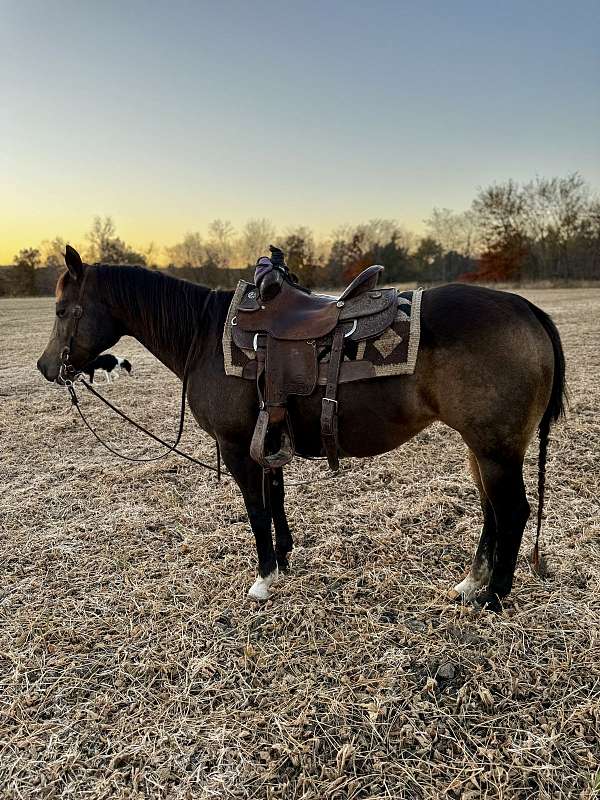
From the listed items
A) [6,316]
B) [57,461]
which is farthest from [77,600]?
[6,316]

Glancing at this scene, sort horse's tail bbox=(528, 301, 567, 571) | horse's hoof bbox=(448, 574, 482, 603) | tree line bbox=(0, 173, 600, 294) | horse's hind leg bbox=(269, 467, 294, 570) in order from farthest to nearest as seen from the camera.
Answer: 1. tree line bbox=(0, 173, 600, 294)
2. horse's hind leg bbox=(269, 467, 294, 570)
3. horse's hoof bbox=(448, 574, 482, 603)
4. horse's tail bbox=(528, 301, 567, 571)

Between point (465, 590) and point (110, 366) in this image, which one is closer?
point (465, 590)

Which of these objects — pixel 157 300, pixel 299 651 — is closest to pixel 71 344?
pixel 157 300

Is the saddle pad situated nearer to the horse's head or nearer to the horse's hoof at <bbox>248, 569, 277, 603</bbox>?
the horse's hoof at <bbox>248, 569, 277, 603</bbox>

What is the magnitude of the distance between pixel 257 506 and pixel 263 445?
52 centimetres

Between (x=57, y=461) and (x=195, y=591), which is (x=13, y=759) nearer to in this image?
(x=195, y=591)

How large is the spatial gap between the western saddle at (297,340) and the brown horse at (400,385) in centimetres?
9

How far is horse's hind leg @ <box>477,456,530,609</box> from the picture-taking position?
7.14 feet

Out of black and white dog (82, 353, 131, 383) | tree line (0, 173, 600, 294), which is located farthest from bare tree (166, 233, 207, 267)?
black and white dog (82, 353, 131, 383)

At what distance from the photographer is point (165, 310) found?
107 inches

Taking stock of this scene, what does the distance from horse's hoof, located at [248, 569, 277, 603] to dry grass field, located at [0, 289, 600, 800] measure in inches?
2.3

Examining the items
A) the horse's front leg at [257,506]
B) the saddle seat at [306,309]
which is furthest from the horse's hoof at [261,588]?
the saddle seat at [306,309]

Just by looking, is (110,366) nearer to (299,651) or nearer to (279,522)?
(279,522)

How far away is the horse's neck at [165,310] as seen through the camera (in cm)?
271
